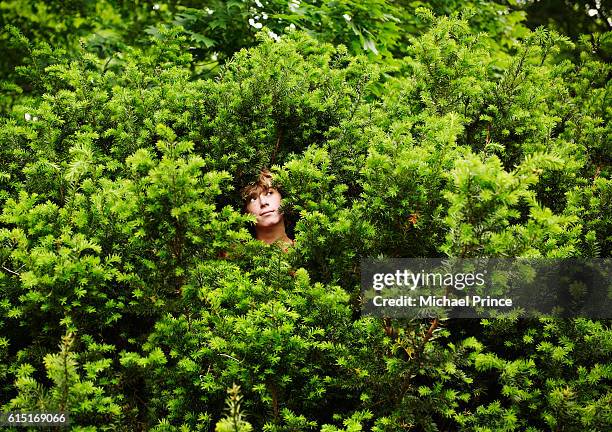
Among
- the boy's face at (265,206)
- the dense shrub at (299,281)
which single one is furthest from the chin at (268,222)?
the dense shrub at (299,281)

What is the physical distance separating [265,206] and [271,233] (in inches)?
6.9

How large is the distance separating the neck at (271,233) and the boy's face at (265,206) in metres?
0.03

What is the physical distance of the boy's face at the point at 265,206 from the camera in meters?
3.31

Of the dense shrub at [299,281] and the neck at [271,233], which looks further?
the neck at [271,233]

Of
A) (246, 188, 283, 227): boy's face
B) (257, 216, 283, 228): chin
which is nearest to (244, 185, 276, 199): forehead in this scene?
(246, 188, 283, 227): boy's face

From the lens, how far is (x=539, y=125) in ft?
10.6

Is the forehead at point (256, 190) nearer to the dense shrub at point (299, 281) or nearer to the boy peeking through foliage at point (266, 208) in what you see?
the boy peeking through foliage at point (266, 208)

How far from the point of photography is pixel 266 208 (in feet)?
10.9

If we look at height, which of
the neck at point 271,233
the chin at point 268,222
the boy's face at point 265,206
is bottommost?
the neck at point 271,233

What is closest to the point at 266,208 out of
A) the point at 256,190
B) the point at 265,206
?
the point at 265,206

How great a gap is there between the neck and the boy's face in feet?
0.11

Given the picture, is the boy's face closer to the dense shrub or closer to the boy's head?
the boy's head

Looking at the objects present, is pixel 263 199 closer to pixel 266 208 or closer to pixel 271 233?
pixel 266 208

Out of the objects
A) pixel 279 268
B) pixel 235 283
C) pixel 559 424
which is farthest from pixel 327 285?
pixel 559 424
